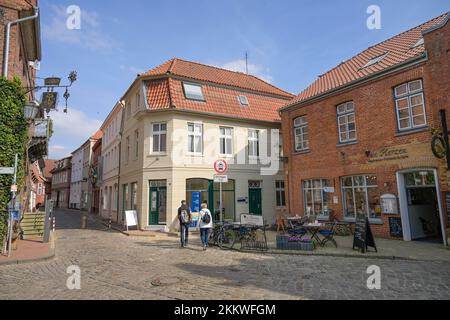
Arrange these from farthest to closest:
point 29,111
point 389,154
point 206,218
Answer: point 389,154 → point 206,218 → point 29,111

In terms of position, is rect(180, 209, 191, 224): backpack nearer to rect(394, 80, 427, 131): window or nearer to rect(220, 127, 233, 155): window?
rect(220, 127, 233, 155): window

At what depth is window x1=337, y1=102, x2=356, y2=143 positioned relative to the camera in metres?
14.9

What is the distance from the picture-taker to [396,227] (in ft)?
41.0

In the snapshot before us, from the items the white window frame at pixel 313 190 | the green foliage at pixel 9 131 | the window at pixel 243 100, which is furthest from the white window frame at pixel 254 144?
the green foliage at pixel 9 131

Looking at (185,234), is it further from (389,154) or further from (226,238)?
(389,154)

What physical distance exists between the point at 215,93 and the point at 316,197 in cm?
907

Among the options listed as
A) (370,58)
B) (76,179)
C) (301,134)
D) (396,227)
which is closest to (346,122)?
(301,134)

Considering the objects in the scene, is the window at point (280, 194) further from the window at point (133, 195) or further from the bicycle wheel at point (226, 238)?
the window at point (133, 195)

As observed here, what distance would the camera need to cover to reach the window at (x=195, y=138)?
1839cm

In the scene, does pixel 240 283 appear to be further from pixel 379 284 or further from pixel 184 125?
pixel 184 125

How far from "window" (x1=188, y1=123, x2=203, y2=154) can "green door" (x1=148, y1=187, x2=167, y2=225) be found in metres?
2.91

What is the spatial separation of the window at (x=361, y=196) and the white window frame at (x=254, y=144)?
266 inches
